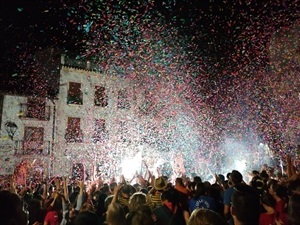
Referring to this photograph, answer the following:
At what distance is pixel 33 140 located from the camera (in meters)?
25.1

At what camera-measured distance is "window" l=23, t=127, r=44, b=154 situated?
80.7 feet

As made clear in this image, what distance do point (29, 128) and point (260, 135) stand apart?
89.3 feet

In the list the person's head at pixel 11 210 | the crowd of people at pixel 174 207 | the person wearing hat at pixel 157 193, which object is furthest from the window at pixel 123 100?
the person's head at pixel 11 210

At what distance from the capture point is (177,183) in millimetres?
6164

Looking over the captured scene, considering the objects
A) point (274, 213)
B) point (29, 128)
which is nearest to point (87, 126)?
point (29, 128)

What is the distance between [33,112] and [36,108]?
1.43 ft

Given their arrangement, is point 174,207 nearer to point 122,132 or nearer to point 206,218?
point 206,218

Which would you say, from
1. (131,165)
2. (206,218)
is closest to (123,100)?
(131,165)

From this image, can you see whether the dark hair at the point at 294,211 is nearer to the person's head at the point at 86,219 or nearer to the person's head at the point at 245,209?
the person's head at the point at 245,209

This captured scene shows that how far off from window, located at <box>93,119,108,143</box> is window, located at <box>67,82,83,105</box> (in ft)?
8.67

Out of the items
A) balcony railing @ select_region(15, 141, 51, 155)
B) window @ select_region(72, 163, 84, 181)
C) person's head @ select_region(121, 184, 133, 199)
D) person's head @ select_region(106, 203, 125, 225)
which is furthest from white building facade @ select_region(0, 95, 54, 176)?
person's head @ select_region(106, 203, 125, 225)

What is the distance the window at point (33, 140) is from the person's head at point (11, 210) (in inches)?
944

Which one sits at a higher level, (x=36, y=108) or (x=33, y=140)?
(x=36, y=108)

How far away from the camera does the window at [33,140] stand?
24.6m
